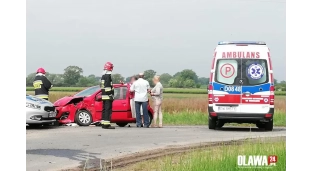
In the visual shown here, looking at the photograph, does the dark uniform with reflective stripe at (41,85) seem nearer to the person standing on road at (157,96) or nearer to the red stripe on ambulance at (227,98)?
the person standing on road at (157,96)

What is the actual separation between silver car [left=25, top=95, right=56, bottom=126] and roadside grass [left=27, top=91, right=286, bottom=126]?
0.19 m

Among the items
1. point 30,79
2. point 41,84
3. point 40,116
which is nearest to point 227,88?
point 40,116

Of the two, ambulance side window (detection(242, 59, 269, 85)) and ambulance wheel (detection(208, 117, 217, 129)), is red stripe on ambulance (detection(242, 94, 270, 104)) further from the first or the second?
ambulance wheel (detection(208, 117, 217, 129))

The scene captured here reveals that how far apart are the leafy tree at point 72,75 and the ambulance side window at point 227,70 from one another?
3.12 metres

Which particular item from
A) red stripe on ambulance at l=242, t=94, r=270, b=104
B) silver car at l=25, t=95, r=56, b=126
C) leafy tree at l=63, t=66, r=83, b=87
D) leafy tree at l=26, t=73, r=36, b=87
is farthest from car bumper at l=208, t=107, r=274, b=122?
leafy tree at l=26, t=73, r=36, b=87

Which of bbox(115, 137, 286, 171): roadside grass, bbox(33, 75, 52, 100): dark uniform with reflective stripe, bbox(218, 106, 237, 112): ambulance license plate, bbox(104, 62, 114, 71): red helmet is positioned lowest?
bbox(115, 137, 286, 171): roadside grass

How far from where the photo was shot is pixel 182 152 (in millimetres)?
9500

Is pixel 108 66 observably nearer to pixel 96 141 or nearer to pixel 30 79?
pixel 30 79

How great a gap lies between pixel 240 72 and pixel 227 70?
170 centimetres

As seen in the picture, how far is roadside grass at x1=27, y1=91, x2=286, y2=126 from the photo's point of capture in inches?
355

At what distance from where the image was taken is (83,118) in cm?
1365

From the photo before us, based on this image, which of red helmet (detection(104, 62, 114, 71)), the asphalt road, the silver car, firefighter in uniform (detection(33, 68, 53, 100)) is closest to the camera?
firefighter in uniform (detection(33, 68, 53, 100))
